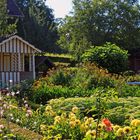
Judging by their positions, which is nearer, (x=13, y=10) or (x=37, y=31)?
(x=13, y=10)

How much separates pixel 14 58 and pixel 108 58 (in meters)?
5.94

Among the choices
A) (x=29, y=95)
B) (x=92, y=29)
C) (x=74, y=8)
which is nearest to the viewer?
(x=29, y=95)

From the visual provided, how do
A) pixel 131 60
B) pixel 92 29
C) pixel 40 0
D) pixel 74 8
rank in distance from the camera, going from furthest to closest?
1. pixel 40 0
2. pixel 74 8
3. pixel 92 29
4. pixel 131 60

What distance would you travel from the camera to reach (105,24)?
58125 millimetres

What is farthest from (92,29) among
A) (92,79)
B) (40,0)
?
(92,79)

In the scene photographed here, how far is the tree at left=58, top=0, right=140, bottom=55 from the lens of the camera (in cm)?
A: 5738

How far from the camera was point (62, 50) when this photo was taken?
61.3 metres

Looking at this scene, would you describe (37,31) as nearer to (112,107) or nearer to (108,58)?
(108,58)

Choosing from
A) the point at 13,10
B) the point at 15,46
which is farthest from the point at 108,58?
the point at 13,10

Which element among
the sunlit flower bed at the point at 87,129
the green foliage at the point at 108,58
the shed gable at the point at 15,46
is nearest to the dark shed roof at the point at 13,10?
the green foliage at the point at 108,58

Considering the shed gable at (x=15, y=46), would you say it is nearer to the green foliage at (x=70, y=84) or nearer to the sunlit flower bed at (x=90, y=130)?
the green foliage at (x=70, y=84)

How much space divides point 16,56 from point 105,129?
798 inches

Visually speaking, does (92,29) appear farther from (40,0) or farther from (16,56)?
(16,56)

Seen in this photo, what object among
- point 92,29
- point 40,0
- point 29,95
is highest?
point 40,0
